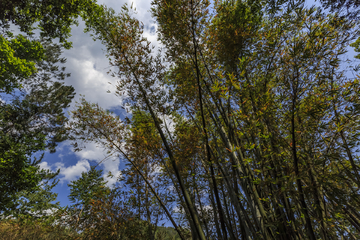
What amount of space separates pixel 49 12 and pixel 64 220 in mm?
6767

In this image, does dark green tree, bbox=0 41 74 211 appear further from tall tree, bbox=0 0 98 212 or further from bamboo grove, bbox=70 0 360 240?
bamboo grove, bbox=70 0 360 240

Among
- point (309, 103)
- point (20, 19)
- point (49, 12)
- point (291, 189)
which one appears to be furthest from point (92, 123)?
point (20, 19)

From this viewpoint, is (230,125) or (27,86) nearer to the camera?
(230,125)

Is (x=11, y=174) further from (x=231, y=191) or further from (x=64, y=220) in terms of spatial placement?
(x=231, y=191)

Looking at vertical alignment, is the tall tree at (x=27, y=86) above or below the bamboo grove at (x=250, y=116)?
above

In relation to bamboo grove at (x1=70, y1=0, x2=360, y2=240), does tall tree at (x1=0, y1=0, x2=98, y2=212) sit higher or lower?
higher

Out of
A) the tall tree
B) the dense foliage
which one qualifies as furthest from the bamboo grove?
the tall tree

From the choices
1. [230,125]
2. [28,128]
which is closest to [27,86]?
[28,128]

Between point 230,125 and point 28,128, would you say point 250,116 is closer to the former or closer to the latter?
point 230,125

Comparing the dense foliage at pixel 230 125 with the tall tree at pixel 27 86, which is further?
the tall tree at pixel 27 86

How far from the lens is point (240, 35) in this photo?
2.70 metres

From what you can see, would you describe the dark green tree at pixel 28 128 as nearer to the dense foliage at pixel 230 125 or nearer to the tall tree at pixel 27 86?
the tall tree at pixel 27 86

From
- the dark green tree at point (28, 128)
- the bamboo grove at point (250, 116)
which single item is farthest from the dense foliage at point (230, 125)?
the dark green tree at point (28, 128)

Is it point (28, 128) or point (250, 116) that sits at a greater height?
point (28, 128)
